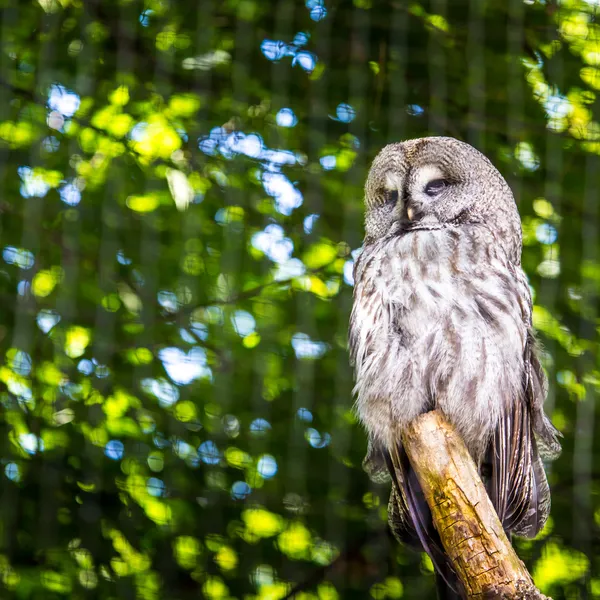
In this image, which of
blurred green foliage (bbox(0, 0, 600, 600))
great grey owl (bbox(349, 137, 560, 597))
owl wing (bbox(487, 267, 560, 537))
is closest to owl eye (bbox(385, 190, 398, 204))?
great grey owl (bbox(349, 137, 560, 597))

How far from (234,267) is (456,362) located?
3.04ft

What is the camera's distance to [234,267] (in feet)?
8.65

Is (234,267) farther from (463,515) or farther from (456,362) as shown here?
(463,515)

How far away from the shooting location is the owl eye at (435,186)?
211cm

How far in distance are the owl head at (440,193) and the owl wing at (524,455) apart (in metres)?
0.15

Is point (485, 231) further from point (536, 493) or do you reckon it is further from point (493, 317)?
point (536, 493)

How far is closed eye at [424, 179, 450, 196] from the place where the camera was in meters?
2.11

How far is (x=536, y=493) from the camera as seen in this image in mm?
1873

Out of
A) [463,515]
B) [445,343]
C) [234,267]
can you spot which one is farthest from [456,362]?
[234,267]

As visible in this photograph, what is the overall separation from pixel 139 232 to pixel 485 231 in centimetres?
100

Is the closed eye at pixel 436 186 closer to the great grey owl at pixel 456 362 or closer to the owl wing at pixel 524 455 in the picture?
the great grey owl at pixel 456 362

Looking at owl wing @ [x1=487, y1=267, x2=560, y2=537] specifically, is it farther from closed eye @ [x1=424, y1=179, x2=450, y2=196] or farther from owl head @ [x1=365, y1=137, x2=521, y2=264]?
closed eye @ [x1=424, y1=179, x2=450, y2=196]

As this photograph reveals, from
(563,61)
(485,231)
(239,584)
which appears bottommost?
(239,584)

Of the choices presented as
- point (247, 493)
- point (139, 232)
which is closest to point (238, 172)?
point (139, 232)
